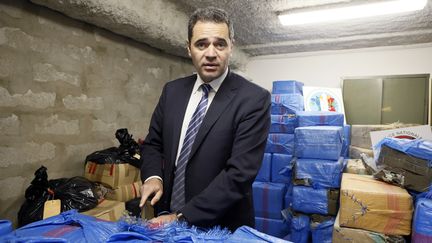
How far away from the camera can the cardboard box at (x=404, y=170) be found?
188cm

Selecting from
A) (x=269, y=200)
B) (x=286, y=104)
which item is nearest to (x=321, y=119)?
(x=286, y=104)

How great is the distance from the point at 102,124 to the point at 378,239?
8.12ft

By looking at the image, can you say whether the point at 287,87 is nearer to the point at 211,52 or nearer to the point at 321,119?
the point at 321,119

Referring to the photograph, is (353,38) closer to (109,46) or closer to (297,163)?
(297,163)

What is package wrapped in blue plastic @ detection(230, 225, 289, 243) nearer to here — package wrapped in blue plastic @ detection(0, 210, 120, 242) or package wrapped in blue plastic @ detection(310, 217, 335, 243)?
package wrapped in blue plastic @ detection(0, 210, 120, 242)

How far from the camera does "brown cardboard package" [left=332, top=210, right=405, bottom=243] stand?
75.1 inches

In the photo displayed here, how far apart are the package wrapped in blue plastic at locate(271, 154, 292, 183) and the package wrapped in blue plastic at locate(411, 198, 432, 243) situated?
5.94 ft

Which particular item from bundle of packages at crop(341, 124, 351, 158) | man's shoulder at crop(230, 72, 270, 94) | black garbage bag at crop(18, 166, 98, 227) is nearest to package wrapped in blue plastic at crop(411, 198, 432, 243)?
man's shoulder at crop(230, 72, 270, 94)

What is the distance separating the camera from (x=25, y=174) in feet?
6.55

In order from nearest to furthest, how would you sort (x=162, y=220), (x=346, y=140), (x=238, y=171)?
(x=162, y=220)
(x=238, y=171)
(x=346, y=140)

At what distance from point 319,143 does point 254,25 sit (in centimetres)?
160

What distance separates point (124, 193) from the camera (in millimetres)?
2307

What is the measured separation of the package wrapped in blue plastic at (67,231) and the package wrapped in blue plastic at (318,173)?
7.81ft

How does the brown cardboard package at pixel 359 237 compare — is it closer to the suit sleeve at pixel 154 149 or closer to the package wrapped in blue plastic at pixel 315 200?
the package wrapped in blue plastic at pixel 315 200
